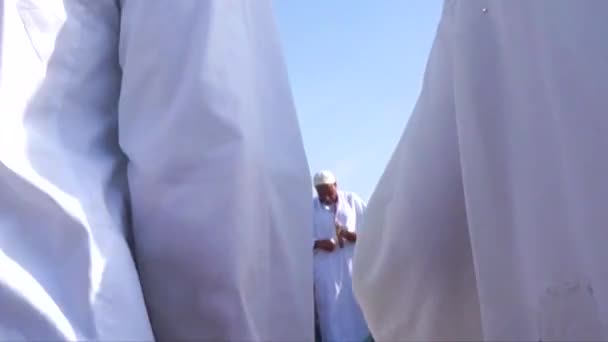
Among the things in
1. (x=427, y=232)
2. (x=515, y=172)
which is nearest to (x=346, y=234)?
(x=427, y=232)

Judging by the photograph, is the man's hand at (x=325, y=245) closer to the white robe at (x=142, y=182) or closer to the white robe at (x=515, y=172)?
the white robe at (x=515, y=172)

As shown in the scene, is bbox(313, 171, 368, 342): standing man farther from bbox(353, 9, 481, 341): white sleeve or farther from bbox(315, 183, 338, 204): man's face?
bbox(353, 9, 481, 341): white sleeve

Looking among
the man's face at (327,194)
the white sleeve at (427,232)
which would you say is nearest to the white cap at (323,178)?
the man's face at (327,194)

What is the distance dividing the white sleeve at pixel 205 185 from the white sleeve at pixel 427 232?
216 millimetres

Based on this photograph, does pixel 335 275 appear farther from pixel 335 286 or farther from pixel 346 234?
pixel 346 234

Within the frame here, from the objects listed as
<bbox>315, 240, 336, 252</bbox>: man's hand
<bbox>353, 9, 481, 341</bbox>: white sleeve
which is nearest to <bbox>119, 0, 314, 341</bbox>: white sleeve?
<bbox>353, 9, 481, 341</bbox>: white sleeve

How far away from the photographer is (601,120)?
987 mm

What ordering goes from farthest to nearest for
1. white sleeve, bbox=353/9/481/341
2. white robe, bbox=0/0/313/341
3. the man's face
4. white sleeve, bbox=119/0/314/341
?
the man's face, white sleeve, bbox=353/9/481/341, white sleeve, bbox=119/0/314/341, white robe, bbox=0/0/313/341

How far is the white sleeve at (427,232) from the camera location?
121 cm

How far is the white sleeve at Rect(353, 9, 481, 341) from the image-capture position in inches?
47.4

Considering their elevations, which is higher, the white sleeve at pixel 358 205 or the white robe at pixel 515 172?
the white robe at pixel 515 172

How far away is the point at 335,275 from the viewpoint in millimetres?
4520

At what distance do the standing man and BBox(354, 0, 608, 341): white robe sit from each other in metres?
3.29

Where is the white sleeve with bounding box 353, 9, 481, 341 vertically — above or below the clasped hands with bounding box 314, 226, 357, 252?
above
